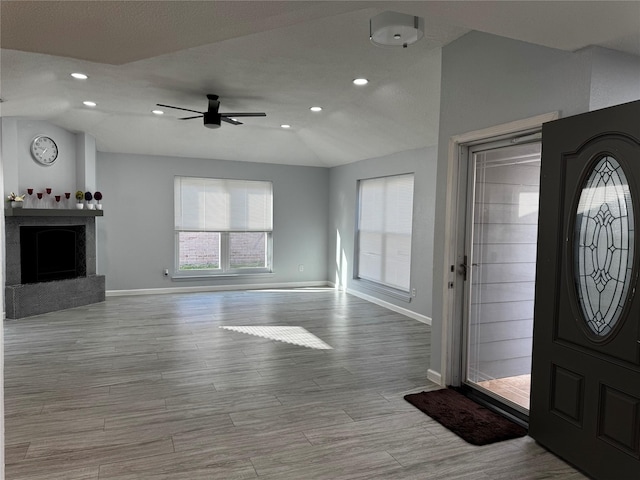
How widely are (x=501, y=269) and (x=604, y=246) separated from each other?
1213 mm

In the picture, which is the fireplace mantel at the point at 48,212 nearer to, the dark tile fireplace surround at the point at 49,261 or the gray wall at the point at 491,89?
the dark tile fireplace surround at the point at 49,261

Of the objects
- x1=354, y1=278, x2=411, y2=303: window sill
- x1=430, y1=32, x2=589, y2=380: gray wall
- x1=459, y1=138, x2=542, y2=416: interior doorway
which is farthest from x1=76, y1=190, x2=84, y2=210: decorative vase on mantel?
x1=459, y1=138, x2=542, y2=416: interior doorway

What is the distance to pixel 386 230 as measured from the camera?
7043mm

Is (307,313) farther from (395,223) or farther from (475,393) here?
(475,393)

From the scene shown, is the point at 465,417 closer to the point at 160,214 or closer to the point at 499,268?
the point at 499,268

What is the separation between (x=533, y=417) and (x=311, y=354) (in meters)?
2.20

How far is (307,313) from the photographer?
6.44 metres

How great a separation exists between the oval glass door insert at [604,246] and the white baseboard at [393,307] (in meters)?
3.39

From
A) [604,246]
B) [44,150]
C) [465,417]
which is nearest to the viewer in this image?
[604,246]

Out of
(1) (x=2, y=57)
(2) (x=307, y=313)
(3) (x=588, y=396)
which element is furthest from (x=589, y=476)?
(1) (x=2, y=57)

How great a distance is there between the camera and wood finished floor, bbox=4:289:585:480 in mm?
2539


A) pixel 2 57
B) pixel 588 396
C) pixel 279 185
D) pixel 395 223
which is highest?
pixel 2 57

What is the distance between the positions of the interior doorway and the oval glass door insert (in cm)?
101

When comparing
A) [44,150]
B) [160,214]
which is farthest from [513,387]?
[44,150]
